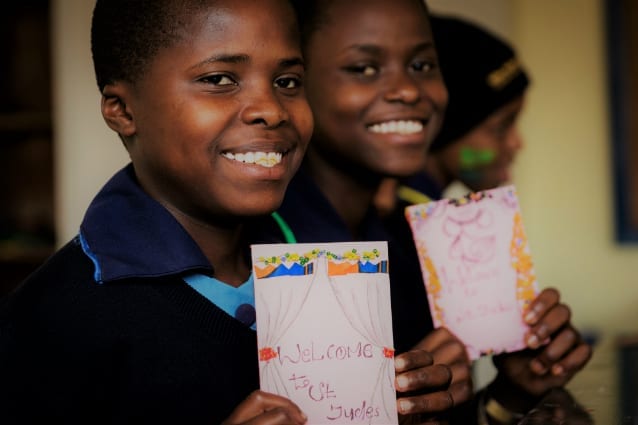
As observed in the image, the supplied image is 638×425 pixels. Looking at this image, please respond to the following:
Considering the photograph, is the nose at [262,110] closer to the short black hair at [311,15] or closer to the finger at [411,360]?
the finger at [411,360]

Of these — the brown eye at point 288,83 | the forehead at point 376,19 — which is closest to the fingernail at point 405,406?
the brown eye at point 288,83

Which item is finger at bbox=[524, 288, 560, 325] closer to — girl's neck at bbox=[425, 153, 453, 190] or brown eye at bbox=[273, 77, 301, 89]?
brown eye at bbox=[273, 77, 301, 89]

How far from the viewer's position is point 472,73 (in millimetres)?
2021

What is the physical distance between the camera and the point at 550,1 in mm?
2955

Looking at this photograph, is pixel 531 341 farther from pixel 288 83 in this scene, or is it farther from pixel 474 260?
pixel 288 83

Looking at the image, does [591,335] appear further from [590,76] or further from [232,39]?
[232,39]

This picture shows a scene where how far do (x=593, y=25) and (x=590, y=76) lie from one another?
0.59ft

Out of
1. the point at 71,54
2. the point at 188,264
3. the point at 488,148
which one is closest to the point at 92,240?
the point at 188,264

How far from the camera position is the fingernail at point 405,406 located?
89 centimetres

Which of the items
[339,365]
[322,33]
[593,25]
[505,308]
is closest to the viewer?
[339,365]

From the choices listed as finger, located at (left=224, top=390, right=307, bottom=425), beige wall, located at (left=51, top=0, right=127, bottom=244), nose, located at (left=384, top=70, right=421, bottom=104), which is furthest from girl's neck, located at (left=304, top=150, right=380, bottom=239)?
beige wall, located at (left=51, top=0, right=127, bottom=244)

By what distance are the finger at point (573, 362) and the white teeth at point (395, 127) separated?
419 mm

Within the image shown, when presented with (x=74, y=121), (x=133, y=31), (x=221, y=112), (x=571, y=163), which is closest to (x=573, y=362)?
(x=221, y=112)

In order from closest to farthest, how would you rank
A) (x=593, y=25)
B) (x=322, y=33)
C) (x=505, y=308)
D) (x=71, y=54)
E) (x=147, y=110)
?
(x=147, y=110) → (x=505, y=308) → (x=322, y=33) → (x=71, y=54) → (x=593, y=25)
